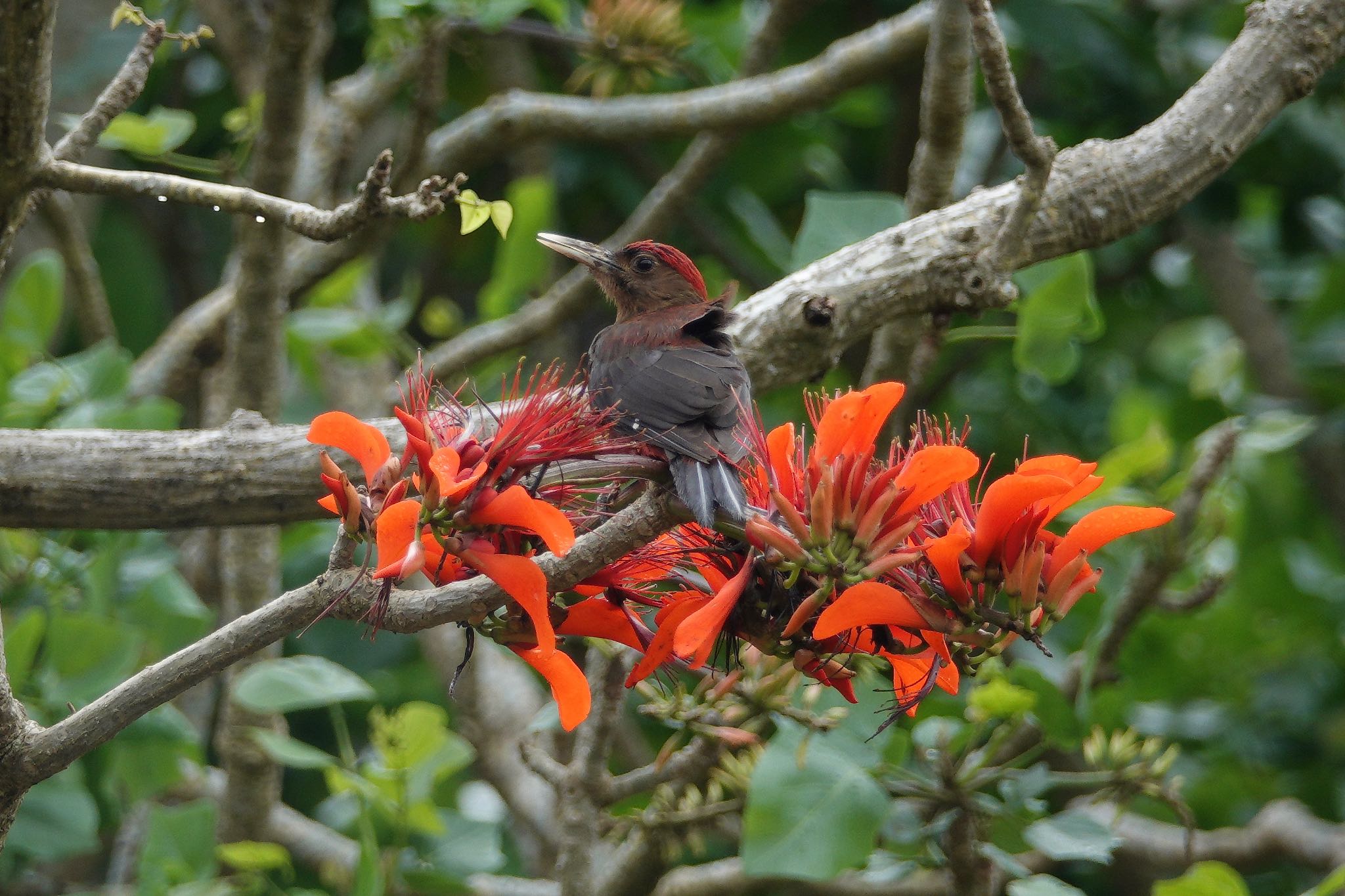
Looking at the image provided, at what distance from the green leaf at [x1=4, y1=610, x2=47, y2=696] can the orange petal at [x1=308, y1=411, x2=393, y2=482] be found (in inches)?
62.5

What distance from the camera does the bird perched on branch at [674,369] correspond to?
1635 mm

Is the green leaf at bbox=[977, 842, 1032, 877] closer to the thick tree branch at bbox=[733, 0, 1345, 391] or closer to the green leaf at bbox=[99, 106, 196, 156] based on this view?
the thick tree branch at bbox=[733, 0, 1345, 391]

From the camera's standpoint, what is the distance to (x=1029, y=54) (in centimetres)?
479

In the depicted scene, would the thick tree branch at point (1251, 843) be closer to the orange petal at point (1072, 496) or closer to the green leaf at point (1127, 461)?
the green leaf at point (1127, 461)

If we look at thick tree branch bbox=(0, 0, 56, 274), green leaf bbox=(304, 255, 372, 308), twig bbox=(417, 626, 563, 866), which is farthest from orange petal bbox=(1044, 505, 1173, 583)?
green leaf bbox=(304, 255, 372, 308)

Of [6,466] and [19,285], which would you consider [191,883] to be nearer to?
[6,466]

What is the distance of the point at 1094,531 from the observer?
57.2 inches

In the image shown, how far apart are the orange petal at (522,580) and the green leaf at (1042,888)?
1.42 m

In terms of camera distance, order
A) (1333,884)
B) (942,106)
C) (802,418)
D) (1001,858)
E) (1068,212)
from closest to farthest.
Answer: (1333,884)
(1001,858)
(1068,212)
(942,106)
(802,418)

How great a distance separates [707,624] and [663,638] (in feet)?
0.55

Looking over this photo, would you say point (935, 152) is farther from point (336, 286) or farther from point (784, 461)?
point (336, 286)

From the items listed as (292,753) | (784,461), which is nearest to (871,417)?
(784,461)

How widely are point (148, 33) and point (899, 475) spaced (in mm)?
1438

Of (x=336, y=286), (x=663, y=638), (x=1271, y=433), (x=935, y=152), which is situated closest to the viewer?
(x=663, y=638)
